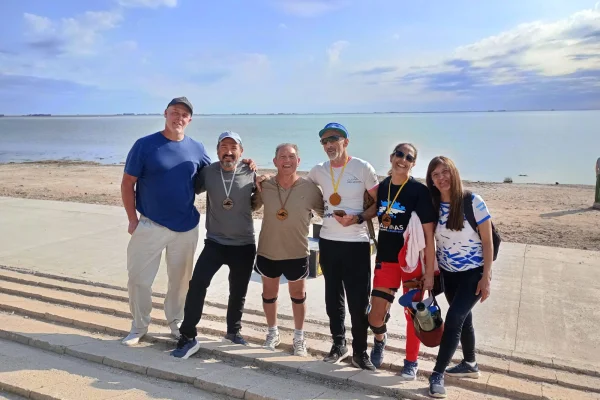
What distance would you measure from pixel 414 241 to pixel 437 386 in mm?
907

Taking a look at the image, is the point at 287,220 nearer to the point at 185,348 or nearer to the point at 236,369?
the point at 236,369

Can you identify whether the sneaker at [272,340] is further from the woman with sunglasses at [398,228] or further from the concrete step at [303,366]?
the woman with sunglasses at [398,228]

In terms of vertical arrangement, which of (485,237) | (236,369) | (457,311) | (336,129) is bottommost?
(236,369)

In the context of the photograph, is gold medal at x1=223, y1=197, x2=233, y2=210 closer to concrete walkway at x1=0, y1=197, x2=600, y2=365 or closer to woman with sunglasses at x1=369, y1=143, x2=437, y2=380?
woman with sunglasses at x1=369, y1=143, x2=437, y2=380

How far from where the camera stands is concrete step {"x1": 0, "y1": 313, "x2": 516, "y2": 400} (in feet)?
11.2

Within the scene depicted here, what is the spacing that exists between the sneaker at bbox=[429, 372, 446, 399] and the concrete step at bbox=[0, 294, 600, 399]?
0.26 ft

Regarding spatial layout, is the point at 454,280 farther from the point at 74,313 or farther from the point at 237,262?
the point at 74,313

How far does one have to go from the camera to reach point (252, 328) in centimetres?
460

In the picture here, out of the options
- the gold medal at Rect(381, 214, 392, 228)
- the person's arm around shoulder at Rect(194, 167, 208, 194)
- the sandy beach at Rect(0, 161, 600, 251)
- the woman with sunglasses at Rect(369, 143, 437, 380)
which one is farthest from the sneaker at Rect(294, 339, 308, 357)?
the sandy beach at Rect(0, 161, 600, 251)

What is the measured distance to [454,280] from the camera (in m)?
3.50

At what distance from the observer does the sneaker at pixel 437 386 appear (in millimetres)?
3322

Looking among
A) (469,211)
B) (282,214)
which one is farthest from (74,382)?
(469,211)

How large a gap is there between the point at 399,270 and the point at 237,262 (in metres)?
1.25

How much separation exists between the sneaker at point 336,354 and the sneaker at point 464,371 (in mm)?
732
